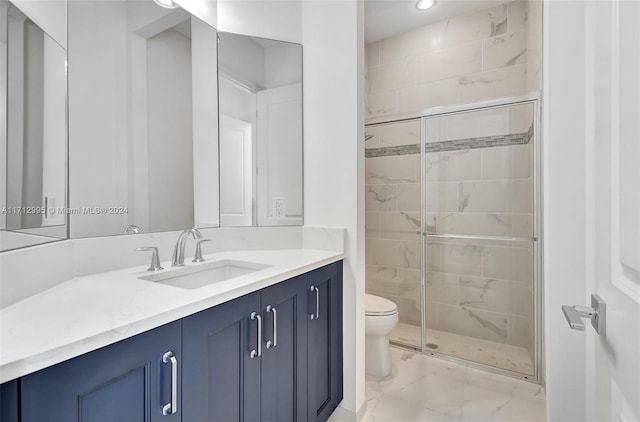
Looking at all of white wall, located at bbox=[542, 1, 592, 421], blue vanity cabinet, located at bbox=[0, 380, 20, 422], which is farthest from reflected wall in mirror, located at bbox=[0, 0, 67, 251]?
white wall, located at bbox=[542, 1, 592, 421]

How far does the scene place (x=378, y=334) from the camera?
6.20ft

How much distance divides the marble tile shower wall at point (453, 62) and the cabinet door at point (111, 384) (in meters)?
2.42

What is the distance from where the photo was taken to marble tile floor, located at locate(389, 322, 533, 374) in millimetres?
2002

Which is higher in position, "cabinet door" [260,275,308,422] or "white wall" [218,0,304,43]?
"white wall" [218,0,304,43]

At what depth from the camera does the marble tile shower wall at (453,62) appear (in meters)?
2.25

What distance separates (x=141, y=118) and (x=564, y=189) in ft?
5.07

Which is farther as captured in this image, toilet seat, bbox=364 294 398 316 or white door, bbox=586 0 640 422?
toilet seat, bbox=364 294 398 316

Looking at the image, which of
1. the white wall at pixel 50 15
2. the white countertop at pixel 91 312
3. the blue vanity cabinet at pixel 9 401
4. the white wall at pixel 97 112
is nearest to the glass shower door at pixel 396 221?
the white countertop at pixel 91 312

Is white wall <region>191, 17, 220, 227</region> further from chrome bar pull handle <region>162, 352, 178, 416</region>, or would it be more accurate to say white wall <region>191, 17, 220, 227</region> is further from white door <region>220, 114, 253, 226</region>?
chrome bar pull handle <region>162, 352, 178, 416</region>

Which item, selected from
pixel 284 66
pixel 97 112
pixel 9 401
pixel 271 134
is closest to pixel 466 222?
pixel 271 134

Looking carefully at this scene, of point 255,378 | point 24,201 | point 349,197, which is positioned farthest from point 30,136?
point 349,197

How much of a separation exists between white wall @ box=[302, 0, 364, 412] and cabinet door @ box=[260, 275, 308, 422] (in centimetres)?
38

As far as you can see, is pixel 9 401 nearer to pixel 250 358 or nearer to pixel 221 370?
pixel 221 370

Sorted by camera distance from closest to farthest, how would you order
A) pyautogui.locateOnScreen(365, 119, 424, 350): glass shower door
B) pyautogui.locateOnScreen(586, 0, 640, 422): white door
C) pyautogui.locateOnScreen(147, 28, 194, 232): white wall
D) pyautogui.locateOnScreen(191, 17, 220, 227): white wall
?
pyautogui.locateOnScreen(586, 0, 640, 422): white door < pyautogui.locateOnScreen(147, 28, 194, 232): white wall < pyautogui.locateOnScreen(191, 17, 220, 227): white wall < pyautogui.locateOnScreen(365, 119, 424, 350): glass shower door
